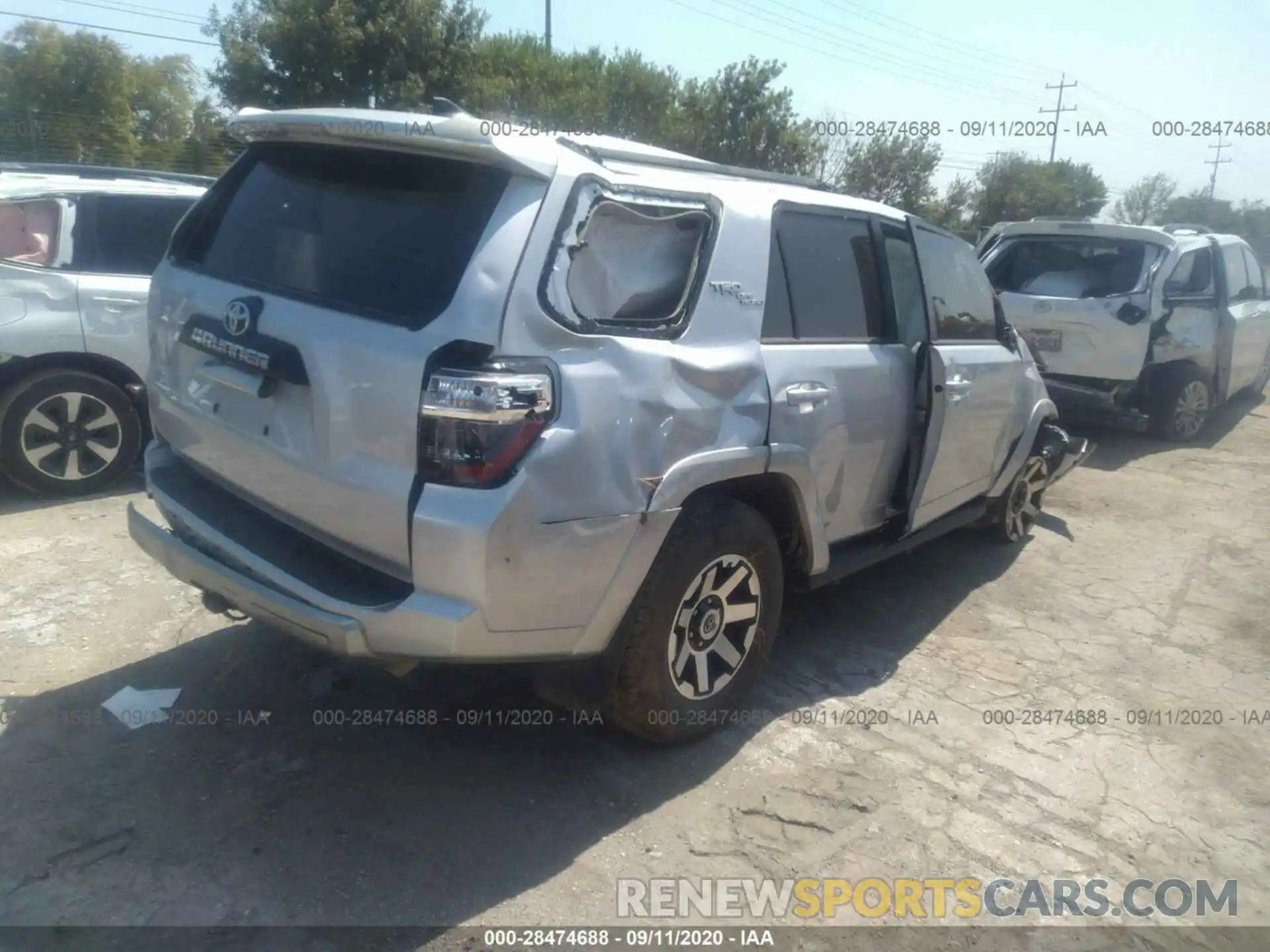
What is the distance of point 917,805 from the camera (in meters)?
3.39

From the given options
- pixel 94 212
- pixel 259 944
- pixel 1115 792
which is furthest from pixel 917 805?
pixel 94 212

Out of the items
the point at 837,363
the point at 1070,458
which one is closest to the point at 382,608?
the point at 837,363

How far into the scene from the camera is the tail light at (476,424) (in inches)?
102

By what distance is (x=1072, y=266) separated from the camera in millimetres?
8648

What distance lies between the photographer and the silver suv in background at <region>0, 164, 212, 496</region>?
17.7 feet

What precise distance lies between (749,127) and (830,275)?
2566 cm

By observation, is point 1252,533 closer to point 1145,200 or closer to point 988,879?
point 988,879

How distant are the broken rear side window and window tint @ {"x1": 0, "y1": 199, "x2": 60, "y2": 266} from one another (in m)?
4.11

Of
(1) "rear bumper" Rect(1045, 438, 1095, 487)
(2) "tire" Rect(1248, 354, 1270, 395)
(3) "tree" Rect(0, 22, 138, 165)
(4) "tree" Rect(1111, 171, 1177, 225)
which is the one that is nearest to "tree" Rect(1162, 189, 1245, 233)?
(4) "tree" Rect(1111, 171, 1177, 225)

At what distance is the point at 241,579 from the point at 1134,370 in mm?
7548

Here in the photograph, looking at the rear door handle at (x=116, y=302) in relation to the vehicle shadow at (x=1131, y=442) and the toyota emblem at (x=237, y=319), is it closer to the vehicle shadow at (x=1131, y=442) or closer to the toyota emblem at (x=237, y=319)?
the toyota emblem at (x=237, y=319)

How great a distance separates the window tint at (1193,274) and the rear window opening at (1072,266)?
1.06 feet

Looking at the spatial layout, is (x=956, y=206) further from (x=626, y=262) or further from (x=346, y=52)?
(x=626, y=262)

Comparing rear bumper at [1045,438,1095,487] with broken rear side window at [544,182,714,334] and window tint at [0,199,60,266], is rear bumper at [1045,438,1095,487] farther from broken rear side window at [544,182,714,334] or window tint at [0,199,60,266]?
window tint at [0,199,60,266]
